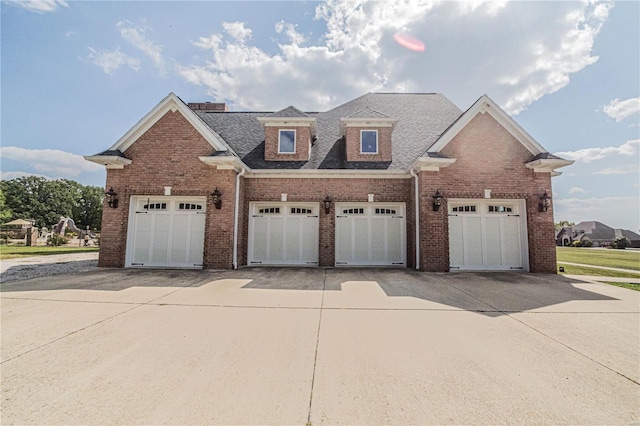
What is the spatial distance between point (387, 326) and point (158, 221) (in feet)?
32.3

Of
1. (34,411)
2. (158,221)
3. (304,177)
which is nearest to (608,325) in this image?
(34,411)

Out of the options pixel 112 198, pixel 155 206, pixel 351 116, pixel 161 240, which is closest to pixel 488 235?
pixel 351 116

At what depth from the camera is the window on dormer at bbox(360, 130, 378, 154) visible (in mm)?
12086

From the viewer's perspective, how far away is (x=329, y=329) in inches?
165

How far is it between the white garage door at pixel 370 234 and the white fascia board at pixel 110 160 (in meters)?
8.41

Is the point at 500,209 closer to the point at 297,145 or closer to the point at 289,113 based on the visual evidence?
the point at 297,145

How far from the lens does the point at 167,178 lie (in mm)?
10516

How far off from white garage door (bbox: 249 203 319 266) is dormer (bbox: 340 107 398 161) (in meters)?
3.12

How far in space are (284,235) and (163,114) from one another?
6656 millimetres

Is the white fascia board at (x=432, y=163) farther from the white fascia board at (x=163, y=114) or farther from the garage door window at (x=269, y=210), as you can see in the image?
the white fascia board at (x=163, y=114)

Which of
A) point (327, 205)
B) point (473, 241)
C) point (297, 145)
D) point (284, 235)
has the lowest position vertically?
point (473, 241)

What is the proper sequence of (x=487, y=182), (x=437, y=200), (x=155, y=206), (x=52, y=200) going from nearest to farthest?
(x=437, y=200) < (x=487, y=182) < (x=155, y=206) < (x=52, y=200)

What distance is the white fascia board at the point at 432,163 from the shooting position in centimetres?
974

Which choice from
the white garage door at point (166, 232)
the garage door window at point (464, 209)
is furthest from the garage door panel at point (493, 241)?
the white garage door at point (166, 232)
